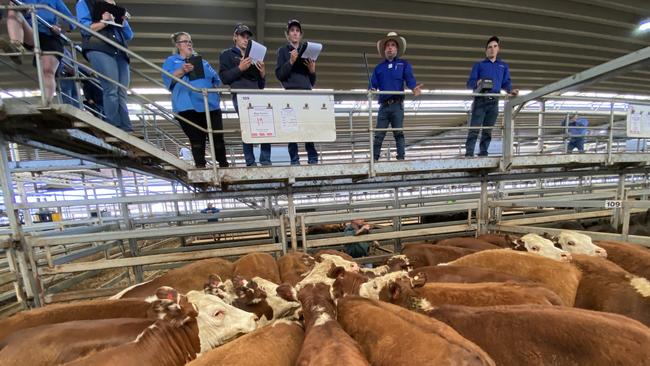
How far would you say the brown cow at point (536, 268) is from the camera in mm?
2840

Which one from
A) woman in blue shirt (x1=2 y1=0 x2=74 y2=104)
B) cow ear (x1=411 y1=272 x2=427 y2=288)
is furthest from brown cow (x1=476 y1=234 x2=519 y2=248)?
woman in blue shirt (x1=2 y1=0 x2=74 y2=104)

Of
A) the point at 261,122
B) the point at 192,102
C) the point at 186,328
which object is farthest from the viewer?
the point at 192,102

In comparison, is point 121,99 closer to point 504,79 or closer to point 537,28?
point 504,79

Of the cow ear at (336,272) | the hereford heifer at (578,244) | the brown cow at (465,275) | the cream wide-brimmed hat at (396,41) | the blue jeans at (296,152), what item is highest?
the cream wide-brimmed hat at (396,41)

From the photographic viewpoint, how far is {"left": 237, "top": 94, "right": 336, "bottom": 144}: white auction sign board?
11.0 feet

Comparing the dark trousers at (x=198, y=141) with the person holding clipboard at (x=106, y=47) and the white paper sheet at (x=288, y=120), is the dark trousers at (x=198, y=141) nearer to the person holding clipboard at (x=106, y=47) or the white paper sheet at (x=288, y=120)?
the person holding clipboard at (x=106, y=47)

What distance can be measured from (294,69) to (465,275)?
3931 mm

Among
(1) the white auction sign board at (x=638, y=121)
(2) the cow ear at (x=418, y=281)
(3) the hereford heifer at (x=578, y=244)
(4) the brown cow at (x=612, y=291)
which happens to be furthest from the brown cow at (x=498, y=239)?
(1) the white auction sign board at (x=638, y=121)

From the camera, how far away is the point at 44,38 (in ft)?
11.5

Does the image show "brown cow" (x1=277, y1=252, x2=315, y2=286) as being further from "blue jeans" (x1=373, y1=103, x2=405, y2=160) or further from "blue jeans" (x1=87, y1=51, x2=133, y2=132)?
"blue jeans" (x1=87, y1=51, x2=133, y2=132)

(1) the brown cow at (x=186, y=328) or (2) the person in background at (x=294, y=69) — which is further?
(2) the person in background at (x=294, y=69)

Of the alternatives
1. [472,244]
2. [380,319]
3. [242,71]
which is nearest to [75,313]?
[380,319]

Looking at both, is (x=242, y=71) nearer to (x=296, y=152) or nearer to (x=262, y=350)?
(x=296, y=152)

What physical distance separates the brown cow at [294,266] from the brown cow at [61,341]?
1.91 m
